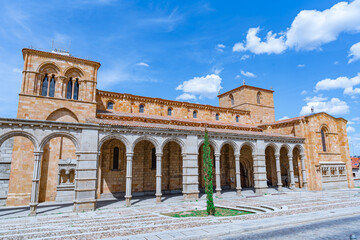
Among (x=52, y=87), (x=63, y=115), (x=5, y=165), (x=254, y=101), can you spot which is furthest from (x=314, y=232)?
(x=254, y=101)

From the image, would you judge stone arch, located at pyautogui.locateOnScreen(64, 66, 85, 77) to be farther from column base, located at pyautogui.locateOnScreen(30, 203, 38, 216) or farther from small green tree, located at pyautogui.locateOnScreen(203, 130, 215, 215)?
small green tree, located at pyautogui.locateOnScreen(203, 130, 215, 215)

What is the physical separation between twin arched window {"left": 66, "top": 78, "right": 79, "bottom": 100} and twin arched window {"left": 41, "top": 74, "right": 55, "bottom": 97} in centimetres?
122

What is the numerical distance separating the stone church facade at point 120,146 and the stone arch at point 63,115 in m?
0.08

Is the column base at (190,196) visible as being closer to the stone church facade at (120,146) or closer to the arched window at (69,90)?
the stone church facade at (120,146)

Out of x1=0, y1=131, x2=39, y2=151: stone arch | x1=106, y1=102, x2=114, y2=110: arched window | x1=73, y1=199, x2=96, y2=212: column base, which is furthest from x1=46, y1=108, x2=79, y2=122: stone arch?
x1=73, y1=199, x2=96, y2=212: column base

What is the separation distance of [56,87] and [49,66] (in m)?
2.05

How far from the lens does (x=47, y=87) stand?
20.8 m

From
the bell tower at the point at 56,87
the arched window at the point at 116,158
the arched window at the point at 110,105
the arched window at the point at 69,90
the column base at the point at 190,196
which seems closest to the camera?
the column base at the point at 190,196

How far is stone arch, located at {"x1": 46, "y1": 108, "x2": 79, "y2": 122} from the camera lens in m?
20.6

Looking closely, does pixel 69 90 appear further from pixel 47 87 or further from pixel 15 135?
pixel 15 135

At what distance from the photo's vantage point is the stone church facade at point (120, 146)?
16.3 metres

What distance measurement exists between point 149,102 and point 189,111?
552 centimetres

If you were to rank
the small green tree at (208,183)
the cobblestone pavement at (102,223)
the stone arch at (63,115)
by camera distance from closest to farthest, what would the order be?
the cobblestone pavement at (102,223), the small green tree at (208,183), the stone arch at (63,115)

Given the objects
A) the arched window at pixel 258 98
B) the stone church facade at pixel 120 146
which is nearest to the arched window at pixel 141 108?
the stone church facade at pixel 120 146
